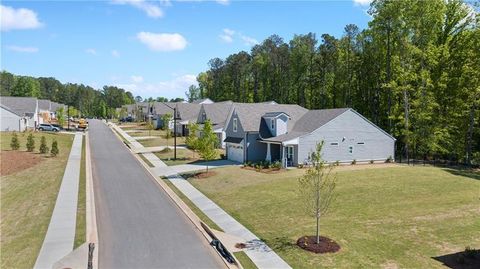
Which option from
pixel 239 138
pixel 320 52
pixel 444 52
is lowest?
pixel 239 138

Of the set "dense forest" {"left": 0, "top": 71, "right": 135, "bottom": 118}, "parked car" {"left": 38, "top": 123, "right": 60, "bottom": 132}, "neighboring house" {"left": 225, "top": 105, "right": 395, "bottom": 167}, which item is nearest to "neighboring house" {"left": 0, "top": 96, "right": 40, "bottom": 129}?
"parked car" {"left": 38, "top": 123, "right": 60, "bottom": 132}

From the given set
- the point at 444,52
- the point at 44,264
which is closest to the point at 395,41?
the point at 444,52

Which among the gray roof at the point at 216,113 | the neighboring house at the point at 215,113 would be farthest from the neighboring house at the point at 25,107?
the gray roof at the point at 216,113

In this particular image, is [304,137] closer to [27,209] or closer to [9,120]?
[27,209]

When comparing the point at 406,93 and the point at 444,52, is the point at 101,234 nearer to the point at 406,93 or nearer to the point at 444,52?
the point at 406,93

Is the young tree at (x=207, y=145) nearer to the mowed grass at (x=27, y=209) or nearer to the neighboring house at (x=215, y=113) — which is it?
the mowed grass at (x=27, y=209)

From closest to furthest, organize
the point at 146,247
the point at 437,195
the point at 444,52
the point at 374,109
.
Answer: the point at 146,247 → the point at 437,195 → the point at 444,52 → the point at 374,109
